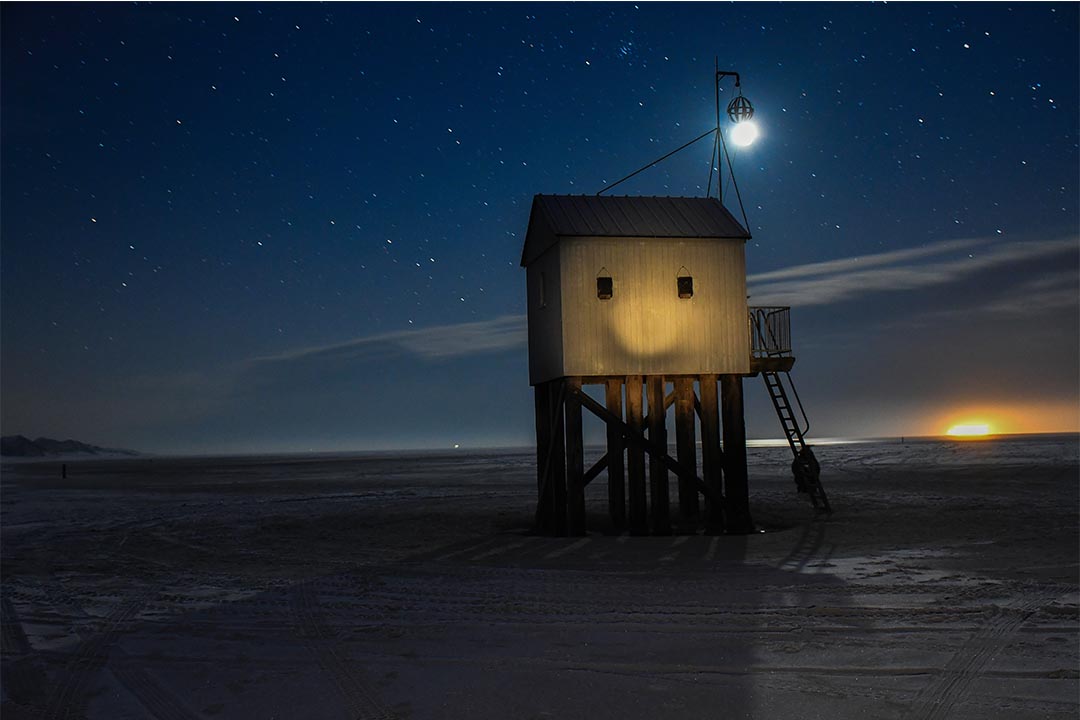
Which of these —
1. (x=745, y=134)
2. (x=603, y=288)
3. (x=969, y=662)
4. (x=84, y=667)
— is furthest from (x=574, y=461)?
(x=84, y=667)

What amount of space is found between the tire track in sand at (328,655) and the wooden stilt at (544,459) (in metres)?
7.57

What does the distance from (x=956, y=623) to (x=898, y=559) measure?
5.46 meters

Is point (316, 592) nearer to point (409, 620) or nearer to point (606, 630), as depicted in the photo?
point (409, 620)

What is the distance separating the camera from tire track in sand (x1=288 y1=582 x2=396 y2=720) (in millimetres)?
7802

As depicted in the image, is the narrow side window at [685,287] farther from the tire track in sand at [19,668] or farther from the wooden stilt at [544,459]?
the tire track in sand at [19,668]

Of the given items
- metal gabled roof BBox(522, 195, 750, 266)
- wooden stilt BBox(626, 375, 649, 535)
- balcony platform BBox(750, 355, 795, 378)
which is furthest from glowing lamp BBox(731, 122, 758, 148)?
wooden stilt BBox(626, 375, 649, 535)

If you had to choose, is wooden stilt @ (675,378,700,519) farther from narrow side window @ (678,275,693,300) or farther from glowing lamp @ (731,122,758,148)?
glowing lamp @ (731,122,758,148)

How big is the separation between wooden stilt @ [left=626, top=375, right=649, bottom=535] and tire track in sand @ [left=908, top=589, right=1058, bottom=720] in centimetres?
912

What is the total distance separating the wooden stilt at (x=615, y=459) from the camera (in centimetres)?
1998

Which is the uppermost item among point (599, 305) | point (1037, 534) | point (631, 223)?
point (631, 223)

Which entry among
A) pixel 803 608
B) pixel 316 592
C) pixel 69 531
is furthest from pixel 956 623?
pixel 69 531

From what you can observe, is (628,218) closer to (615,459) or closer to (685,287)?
(685,287)

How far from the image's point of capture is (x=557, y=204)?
2041cm

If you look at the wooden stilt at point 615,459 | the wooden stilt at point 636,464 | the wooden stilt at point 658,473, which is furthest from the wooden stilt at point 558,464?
the wooden stilt at point 658,473
